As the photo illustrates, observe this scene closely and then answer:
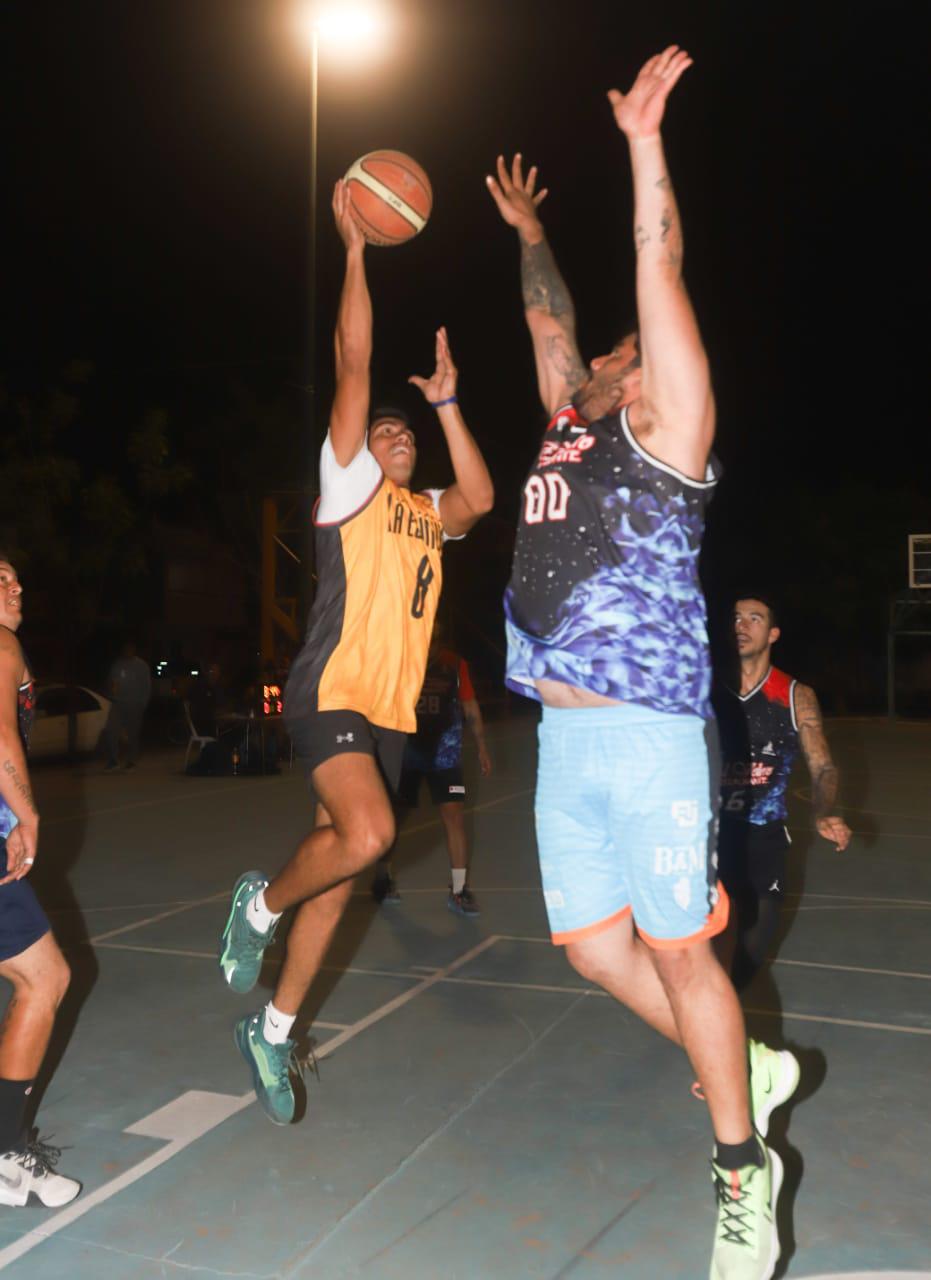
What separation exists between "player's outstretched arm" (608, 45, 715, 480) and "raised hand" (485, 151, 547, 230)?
109cm

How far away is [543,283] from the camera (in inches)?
153

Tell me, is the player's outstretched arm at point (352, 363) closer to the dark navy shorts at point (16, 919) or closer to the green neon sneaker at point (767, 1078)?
the dark navy shorts at point (16, 919)

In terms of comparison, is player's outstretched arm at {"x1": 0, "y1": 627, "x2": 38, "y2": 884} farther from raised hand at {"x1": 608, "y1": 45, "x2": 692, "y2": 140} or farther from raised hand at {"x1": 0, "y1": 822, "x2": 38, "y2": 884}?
raised hand at {"x1": 608, "y1": 45, "x2": 692, "y2": 140}

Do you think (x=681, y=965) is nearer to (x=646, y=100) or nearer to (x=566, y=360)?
(x=566, y=360)

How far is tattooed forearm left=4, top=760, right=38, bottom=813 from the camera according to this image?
3702 millimetres

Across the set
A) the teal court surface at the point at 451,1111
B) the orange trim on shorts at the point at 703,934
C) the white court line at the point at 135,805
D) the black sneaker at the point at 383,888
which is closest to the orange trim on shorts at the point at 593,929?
the orange trim on shorts at the point at 703,934

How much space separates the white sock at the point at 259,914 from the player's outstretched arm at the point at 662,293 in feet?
7.31

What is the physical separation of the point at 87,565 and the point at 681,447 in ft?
73.5

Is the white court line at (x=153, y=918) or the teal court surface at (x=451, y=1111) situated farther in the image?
the white court line at (x=153, y=918)

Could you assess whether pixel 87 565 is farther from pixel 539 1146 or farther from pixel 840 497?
pixel 840 497

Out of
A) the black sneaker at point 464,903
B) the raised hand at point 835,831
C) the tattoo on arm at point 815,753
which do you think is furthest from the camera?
the black sneaker at point 464,903

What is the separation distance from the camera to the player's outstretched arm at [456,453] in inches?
183

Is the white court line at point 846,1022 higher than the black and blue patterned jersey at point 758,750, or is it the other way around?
the black and blue patterned jersey at point 758,750

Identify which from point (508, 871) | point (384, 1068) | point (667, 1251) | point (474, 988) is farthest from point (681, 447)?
point (508, 871)
